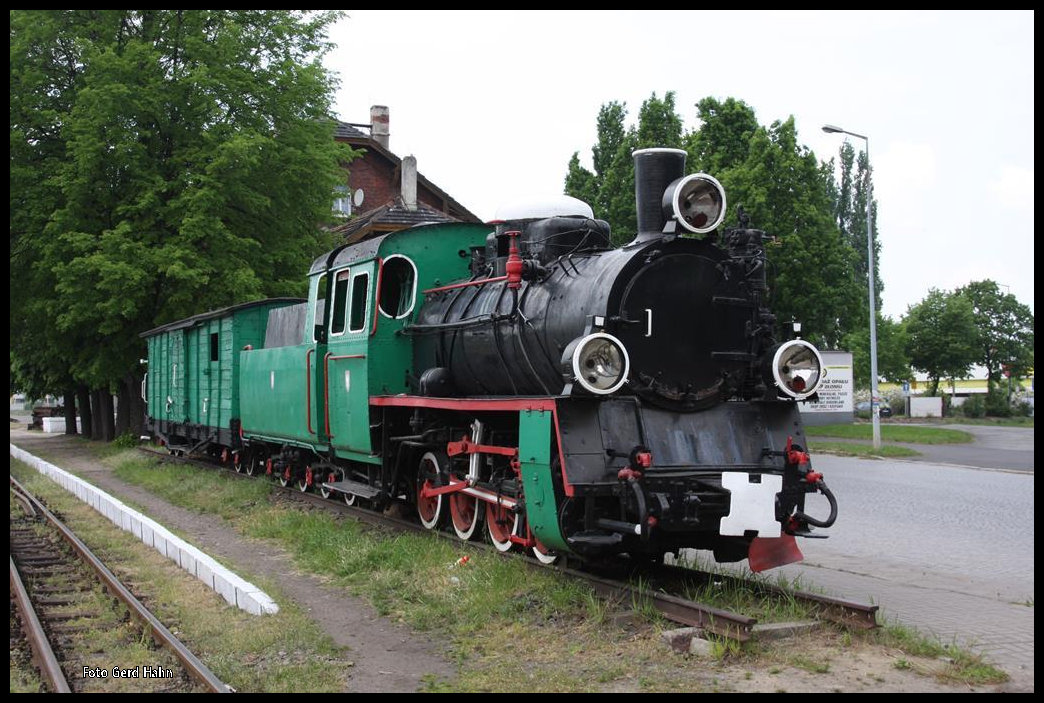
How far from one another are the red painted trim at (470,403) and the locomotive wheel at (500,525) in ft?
3.20

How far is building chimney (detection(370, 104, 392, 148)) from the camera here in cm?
4425

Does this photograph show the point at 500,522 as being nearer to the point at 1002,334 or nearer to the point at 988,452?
the point at 988,452

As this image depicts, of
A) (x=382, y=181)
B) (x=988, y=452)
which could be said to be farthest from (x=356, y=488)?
(x=382, y=181)

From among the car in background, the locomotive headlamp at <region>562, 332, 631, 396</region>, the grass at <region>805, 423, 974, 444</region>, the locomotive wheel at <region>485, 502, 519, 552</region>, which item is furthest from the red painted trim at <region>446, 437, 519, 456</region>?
the car in background

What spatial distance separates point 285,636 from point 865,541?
277 inches

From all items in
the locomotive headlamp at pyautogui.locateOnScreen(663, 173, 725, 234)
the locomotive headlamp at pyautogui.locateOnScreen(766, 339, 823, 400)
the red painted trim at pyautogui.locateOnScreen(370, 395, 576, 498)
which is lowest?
the red painted trim at pyautogui.locateOnScreen(370, 395, 576, 498)

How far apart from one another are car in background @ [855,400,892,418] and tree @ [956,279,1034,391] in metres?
6.20

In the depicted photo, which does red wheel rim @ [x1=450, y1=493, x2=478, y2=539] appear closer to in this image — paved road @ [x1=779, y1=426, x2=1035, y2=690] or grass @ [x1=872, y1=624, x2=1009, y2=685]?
paved road @ [x1=779, y1=426, x2=1035, y2=690]

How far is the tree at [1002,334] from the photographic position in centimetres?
5075

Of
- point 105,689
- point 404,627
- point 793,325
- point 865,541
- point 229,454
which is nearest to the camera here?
point 105,689

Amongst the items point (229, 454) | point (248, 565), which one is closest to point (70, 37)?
point (229, 454)
